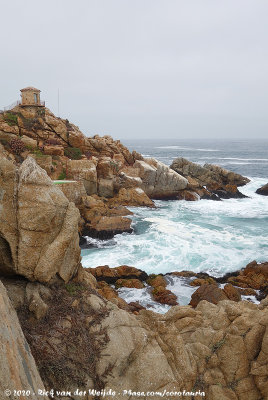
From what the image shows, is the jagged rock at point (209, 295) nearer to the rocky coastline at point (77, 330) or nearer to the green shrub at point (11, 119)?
the rocky coastline at point (77, 330)

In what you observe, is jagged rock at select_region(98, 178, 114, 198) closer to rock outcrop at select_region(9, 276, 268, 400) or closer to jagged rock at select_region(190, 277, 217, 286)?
jagged rock at select_region(190, 277, 217, 286)

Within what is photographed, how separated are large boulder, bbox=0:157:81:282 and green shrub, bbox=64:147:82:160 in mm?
32636

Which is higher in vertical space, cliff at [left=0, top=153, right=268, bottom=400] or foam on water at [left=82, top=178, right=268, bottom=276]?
cliff at [left=0, top=153, right=268, bottom=400]

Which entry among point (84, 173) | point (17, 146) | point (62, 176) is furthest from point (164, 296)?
point (17, 146)

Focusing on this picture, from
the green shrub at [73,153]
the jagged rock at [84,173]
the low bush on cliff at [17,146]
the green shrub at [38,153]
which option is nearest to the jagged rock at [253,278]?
the jagged rock at [84,173]

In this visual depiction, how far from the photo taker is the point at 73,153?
41750mm

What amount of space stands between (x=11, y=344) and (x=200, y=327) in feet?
24.2

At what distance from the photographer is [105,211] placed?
A: 106 ft

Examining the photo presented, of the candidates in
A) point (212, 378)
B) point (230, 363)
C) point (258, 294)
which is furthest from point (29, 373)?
point (258, 294)

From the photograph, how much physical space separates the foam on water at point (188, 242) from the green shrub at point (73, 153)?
1308cm

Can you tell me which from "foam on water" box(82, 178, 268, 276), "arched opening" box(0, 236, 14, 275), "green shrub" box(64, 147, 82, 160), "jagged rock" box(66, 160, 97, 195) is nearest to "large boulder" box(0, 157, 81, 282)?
Result: "arched opening" box(0, 236, 14, 275)

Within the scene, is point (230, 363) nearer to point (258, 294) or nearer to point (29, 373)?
point (29, 373)

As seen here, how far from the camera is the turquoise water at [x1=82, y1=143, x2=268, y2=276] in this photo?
24.0 metres

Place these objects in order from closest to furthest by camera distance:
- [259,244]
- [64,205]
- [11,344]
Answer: [11,344], [64,205], [259,244]
